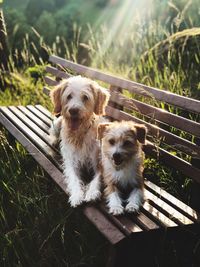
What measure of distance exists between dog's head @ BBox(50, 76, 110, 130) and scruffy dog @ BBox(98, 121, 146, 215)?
422 mm

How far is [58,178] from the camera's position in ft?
14.7

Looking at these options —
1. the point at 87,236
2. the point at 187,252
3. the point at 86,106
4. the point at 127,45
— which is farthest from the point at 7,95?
the point at 187,252

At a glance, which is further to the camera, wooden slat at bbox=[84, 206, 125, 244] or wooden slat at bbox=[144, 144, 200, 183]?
wooden slat at bbox=[144, 144, 200, 183]

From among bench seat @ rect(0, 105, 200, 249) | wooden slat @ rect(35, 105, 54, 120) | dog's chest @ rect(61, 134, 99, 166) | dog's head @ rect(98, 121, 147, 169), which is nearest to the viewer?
bench seat @ rect(0, 105, 200, 249)

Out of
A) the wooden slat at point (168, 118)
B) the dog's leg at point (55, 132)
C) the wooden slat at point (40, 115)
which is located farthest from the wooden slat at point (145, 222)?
the wooden slat at point (40, 115)

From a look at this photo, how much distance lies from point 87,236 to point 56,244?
0.95 ft

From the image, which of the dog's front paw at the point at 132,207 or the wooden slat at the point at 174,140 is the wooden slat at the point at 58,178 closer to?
the dog's front paw at the point at 132,207

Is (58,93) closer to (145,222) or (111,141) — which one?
(111,141)

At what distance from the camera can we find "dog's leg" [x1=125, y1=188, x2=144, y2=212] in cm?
365

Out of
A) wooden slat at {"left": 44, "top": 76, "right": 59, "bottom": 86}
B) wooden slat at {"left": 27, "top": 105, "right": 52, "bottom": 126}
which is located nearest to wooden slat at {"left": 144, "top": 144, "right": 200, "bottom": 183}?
wooden slat at {"left": 27, "top": 105, "right": 52, "bottom": 126}

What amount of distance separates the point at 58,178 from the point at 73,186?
35cm

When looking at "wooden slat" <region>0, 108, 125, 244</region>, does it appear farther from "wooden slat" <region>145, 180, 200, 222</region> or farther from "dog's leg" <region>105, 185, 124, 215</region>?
"wooden slat" <region>145, 180, 200, 222</region>

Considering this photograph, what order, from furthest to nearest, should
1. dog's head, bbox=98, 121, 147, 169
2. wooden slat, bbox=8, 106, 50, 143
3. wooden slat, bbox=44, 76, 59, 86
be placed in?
wooden slat, bbox=44, 76, 59, 86, wooden slat, bbox=8, 106, 50, 143, dog's head, bbox=98, 121, 147, 169

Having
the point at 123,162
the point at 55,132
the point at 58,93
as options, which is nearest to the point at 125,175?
the point at 123,162
